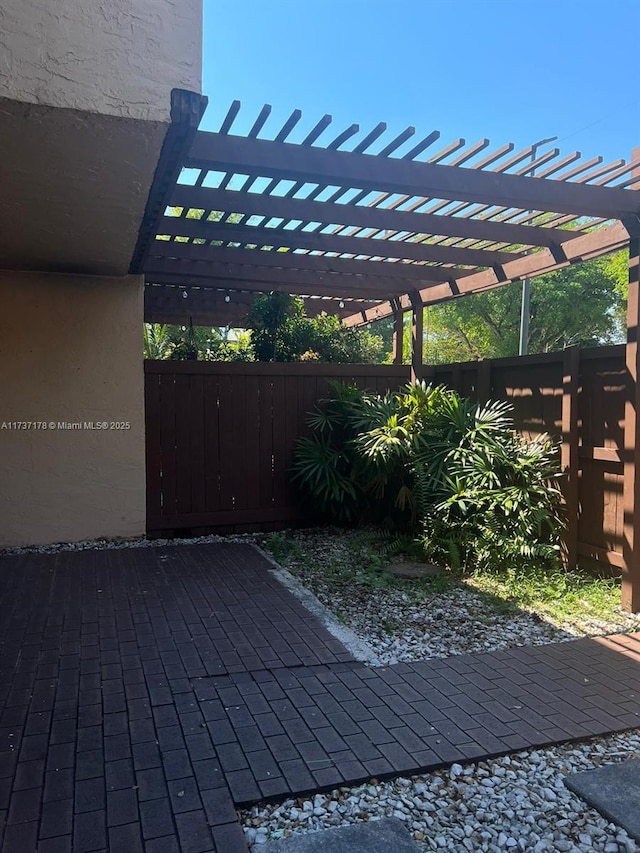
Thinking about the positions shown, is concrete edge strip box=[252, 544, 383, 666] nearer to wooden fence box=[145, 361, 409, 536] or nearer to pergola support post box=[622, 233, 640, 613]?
wooden fence box=[145, 361, 409, 536]

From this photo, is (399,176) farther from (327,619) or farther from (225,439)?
(225,439)

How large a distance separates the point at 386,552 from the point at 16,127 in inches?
178

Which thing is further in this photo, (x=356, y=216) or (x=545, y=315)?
(x=545, y=315)

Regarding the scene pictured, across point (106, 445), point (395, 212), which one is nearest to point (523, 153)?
point (395, 212)

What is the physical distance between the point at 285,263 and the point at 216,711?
16.2 feet

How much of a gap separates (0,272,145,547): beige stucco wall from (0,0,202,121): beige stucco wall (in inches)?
137

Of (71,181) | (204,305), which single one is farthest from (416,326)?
(71,181)

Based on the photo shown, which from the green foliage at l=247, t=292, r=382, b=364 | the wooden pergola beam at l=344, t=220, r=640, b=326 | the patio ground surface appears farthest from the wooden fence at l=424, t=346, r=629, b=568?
the green foliage at l=247, t=292, r=382, b=364

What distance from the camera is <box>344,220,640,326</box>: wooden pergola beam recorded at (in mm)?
4766

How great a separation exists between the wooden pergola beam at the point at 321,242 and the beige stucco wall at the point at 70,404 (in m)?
1.08

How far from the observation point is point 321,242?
5816 millimetres

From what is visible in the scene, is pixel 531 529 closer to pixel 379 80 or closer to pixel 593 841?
pixel 593 841

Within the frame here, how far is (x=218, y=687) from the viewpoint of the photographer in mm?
3061

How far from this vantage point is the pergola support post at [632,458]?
4289 millimetres
